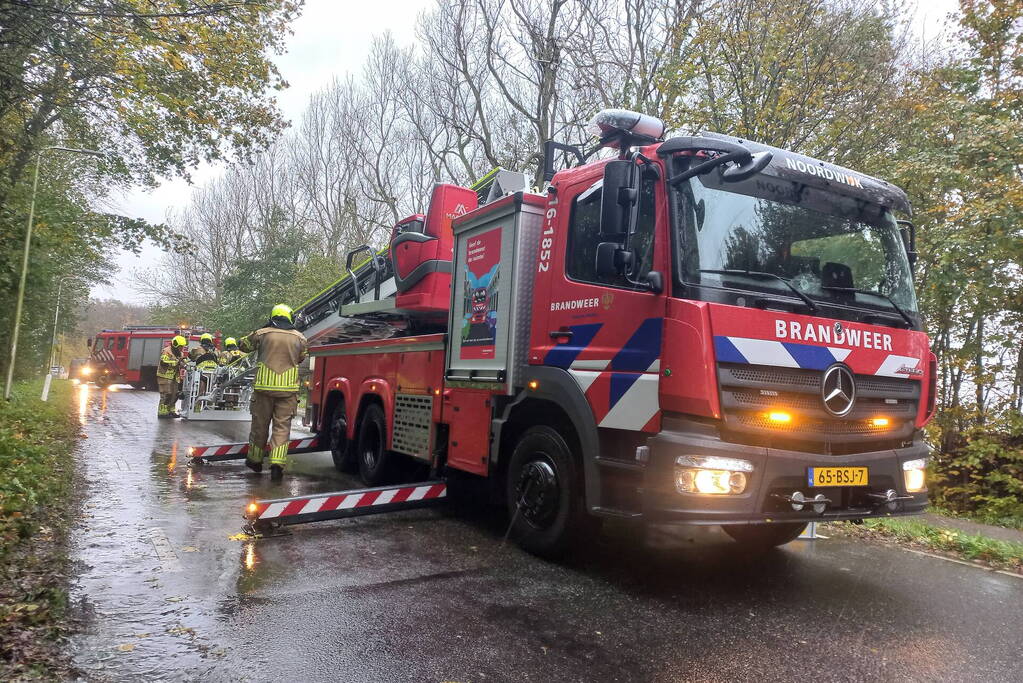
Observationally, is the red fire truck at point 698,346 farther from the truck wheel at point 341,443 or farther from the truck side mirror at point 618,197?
the truck wheel at point 341,443

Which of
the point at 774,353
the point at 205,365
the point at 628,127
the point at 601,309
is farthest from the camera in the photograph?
the point at 205,365

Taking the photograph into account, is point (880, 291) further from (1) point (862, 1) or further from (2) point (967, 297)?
(1) point (862, 1)

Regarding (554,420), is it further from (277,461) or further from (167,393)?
(167,393)

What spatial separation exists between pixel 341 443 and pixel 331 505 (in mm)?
3330

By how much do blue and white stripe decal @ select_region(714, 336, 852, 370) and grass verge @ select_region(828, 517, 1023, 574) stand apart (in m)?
2.99

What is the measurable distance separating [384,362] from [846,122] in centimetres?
854

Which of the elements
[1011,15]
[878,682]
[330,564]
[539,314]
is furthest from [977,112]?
[330,564]

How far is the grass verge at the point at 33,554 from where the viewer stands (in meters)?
3.05

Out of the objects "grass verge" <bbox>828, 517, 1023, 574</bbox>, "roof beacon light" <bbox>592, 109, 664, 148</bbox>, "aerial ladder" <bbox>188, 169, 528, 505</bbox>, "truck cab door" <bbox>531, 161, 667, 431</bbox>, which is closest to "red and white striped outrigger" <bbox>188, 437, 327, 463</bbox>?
"aerial ladder" <bbox>188, 169, 528, 505</bbox>

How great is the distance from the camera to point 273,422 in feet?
26.9

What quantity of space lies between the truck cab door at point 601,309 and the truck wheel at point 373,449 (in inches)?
112

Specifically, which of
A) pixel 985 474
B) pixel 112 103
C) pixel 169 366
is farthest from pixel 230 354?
pixel 985 474

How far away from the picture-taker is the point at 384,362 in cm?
759

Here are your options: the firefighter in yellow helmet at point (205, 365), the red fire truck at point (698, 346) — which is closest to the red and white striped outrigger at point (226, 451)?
the red fire truck at point (698, 346)
